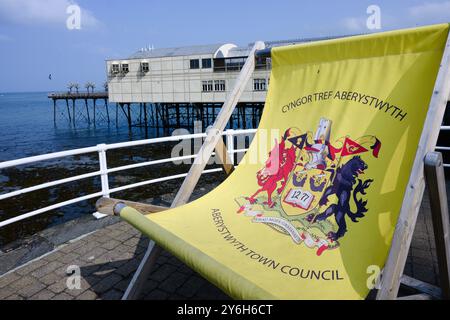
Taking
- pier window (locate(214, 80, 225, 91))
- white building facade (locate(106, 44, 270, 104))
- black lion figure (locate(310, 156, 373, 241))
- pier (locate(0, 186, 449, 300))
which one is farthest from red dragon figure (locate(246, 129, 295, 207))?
pier window (locate(214, 80, 225, 91))

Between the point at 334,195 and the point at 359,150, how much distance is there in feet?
1.23

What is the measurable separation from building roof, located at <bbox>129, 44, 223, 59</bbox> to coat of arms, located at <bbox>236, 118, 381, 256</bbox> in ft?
84.3

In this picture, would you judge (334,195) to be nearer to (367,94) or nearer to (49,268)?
(367,94)

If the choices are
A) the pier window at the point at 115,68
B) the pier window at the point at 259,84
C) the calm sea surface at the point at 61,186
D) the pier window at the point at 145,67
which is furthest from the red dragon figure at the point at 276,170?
the pier window at the point at 115,68

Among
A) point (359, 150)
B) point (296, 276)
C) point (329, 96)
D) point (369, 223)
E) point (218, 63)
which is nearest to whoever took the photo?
point (296, 276)

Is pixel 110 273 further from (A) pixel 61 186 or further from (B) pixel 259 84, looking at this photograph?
(B) pixel 259 84

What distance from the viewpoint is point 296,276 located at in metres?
1.91

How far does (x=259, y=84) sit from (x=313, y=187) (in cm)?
2268

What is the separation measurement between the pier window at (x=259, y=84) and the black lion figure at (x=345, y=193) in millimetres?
22357

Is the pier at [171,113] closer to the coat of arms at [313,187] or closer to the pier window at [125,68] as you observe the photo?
the pier window at [125,68]

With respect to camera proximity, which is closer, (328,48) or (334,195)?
(334,195)

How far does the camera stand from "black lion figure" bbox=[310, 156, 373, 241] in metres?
2.21

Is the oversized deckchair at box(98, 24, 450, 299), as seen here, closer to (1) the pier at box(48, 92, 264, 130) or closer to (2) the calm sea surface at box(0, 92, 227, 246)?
(2) the calm sea surface at box(0, 92, 227, 246)
